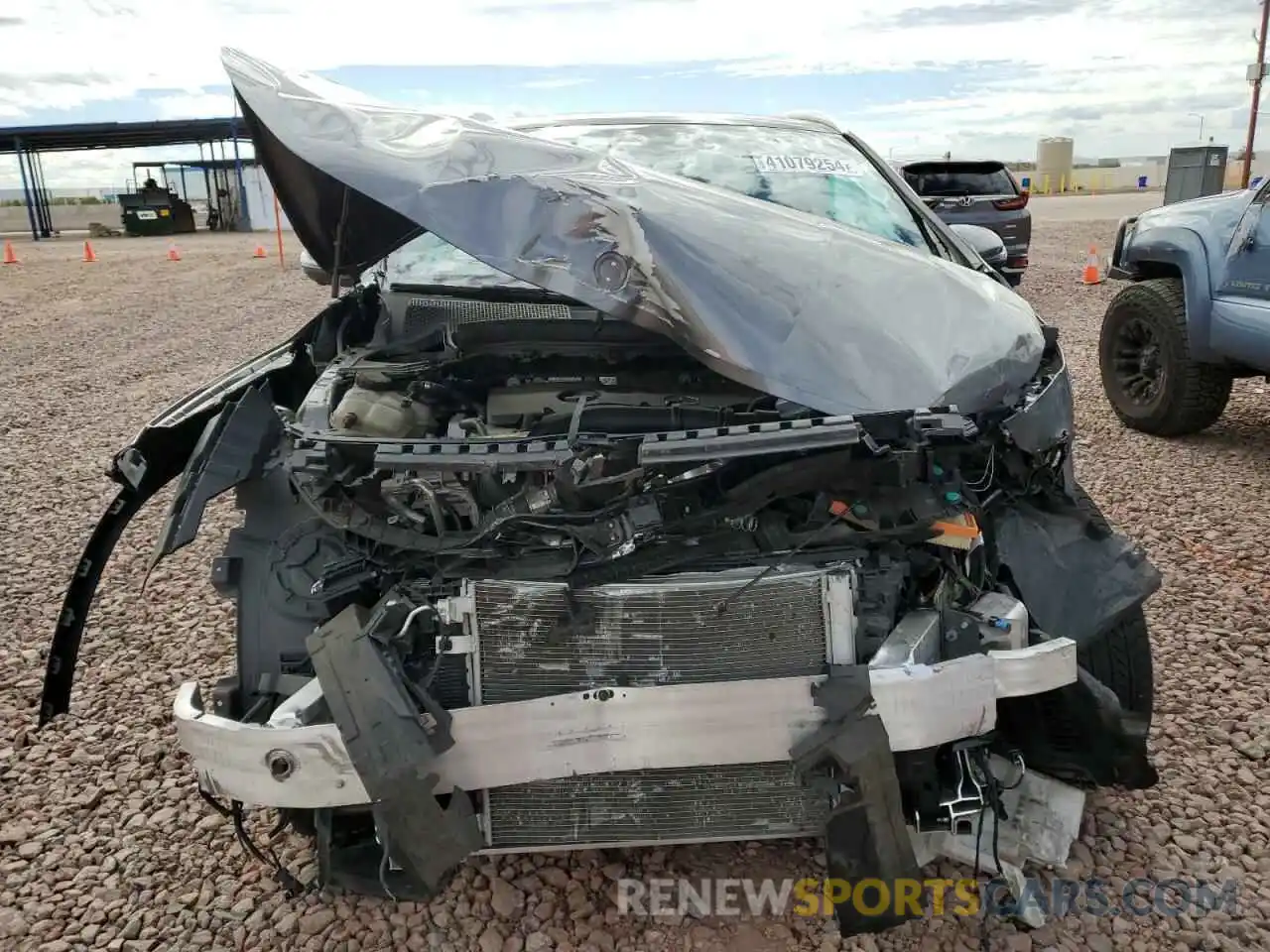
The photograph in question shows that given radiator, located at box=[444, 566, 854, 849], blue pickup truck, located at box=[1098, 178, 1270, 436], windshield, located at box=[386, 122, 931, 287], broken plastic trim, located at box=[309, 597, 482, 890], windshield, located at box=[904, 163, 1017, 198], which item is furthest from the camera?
windshield, located at box=[904, 163, 1017, 198]

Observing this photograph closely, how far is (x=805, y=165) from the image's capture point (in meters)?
3.59

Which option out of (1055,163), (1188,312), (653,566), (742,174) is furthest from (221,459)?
(1055,163)

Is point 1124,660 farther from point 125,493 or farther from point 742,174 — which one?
point 125,493

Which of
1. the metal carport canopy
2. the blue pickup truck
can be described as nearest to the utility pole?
the blue pickup truck

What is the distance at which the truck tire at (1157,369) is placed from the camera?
551 centimetres

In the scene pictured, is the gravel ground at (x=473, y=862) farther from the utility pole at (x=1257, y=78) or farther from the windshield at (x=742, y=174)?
the utility pole at (x=1257, y=78)

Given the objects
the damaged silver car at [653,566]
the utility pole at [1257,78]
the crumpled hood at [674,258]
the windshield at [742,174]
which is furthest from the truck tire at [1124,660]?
the utility pole at [1257,78]

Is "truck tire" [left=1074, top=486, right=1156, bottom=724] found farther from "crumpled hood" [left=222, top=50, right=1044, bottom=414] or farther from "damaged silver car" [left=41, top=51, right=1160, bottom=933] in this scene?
"crumpled hood" [left=222, top=50, right=1044, bottom=414]

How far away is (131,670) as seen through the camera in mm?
3430

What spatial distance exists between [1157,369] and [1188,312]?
1.78 feet

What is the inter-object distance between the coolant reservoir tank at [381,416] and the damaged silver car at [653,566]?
11 mm

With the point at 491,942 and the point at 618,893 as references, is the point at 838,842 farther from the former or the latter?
the point at 491,942

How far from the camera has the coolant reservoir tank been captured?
8.23 ft

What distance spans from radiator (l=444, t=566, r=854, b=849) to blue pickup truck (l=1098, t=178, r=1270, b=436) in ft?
13.3
